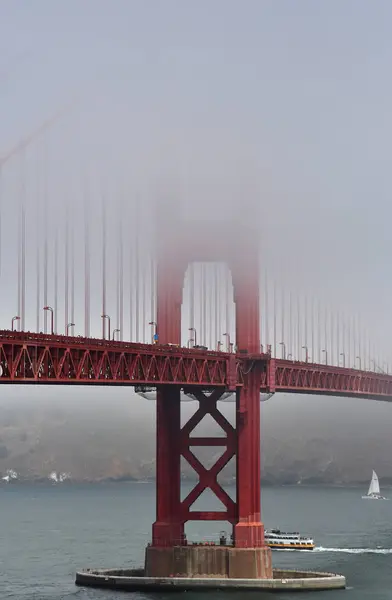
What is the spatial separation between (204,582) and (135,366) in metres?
15.3

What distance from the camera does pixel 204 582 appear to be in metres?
87.9

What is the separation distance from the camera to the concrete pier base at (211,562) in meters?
88.5

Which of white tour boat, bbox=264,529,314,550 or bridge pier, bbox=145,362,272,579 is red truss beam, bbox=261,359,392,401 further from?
white tour boat, bbox=264,529,314,550

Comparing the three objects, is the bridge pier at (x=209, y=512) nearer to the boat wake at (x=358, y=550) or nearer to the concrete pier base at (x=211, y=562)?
the concrete pier base at (x=211, y=562)

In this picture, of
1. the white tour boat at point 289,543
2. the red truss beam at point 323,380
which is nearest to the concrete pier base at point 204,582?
the red truss beam at point 323,380

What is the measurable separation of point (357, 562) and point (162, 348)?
3342cm

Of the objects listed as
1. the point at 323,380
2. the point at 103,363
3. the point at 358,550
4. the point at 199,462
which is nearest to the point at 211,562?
the point at 199,462

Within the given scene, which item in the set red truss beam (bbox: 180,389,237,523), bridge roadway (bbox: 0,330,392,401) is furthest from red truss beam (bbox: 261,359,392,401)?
red truss beam (bbox: 180,389,237,523)

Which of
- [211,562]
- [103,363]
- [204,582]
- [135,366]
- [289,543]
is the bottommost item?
[204,582]

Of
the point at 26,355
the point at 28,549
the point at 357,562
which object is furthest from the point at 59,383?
the point at 28,549

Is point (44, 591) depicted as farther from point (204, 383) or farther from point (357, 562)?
point (357, 562)

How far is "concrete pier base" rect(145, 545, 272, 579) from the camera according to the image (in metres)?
88.5

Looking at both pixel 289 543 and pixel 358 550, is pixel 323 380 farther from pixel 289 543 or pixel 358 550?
pixel 358 550

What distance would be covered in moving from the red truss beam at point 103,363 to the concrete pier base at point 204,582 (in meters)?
10.8
